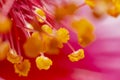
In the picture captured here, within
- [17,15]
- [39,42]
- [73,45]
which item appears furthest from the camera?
[73,45]

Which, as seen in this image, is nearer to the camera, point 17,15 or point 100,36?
point 17,15

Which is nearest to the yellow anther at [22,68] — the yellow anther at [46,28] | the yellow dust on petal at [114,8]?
the yellow anther at [46,28]

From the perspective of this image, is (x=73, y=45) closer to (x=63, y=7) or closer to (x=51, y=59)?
(x=51, y=59)

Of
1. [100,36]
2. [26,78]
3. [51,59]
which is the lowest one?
[26,78]

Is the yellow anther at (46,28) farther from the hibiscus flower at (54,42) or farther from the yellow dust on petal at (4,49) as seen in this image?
the yellow dust on petal at (4,49)

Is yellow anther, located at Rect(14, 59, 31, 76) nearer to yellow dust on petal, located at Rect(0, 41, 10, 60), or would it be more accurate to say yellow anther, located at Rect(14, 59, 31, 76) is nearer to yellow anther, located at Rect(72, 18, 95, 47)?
yellow dust on petal, located at Rect(0, 41, 10, 60)

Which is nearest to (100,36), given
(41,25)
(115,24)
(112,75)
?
(115,24)

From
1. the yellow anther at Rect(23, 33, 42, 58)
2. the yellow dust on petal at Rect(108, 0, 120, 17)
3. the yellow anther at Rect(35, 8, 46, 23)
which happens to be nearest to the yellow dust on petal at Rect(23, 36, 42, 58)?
the yellow anther at Rect(23, 33, 42, 58)
